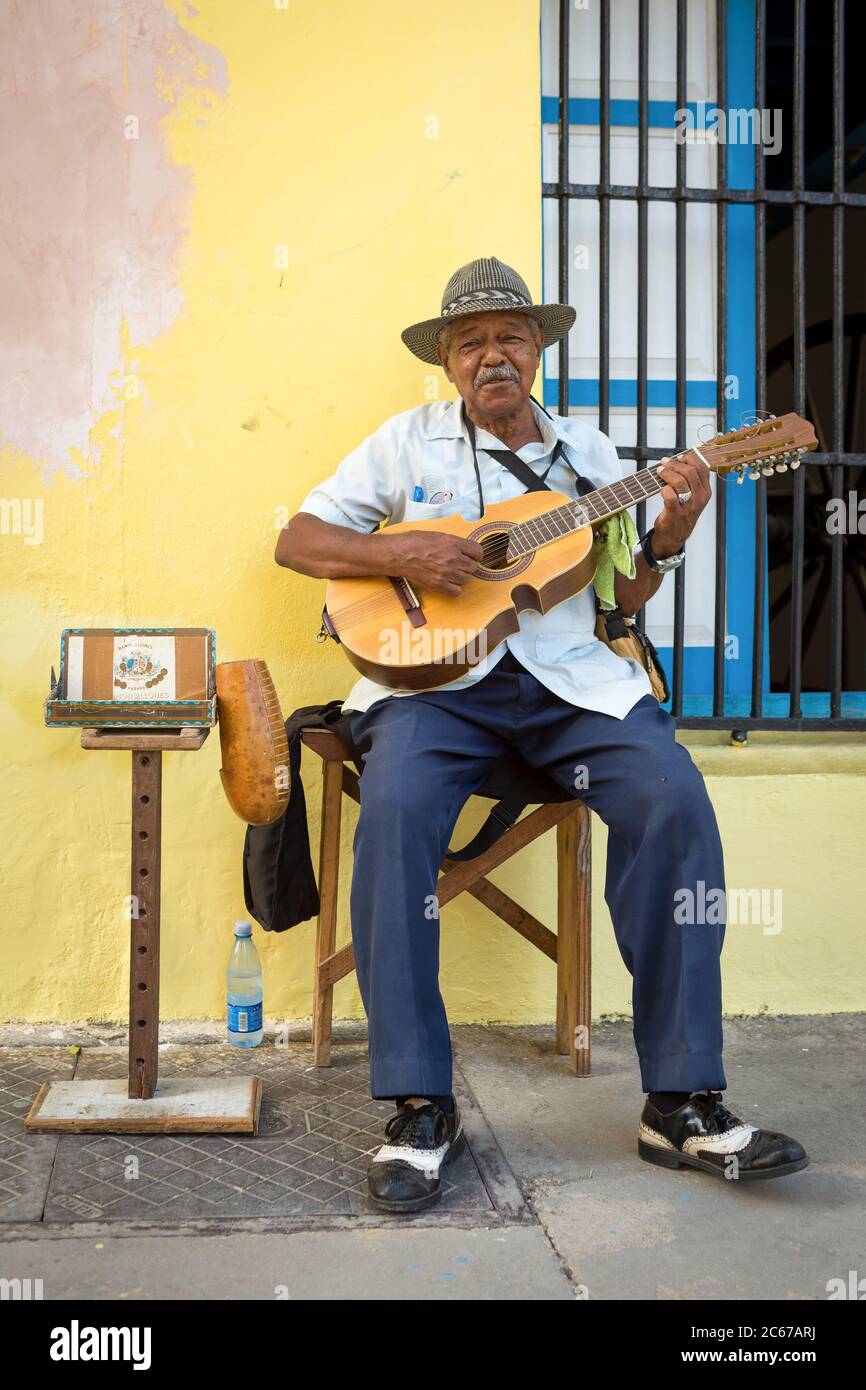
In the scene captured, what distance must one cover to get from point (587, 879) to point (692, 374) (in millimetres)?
1619

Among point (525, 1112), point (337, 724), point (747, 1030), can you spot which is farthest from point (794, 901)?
point (337, 724)

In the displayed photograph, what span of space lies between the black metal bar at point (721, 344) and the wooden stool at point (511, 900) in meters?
0.78

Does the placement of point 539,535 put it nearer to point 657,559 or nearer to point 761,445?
point 657,559

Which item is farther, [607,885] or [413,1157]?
[607,885]

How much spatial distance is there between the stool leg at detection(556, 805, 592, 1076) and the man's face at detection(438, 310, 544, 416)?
100 cm

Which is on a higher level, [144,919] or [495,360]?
[495,360]

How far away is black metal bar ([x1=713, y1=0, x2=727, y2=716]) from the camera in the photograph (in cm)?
356

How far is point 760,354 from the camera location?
3.68 m

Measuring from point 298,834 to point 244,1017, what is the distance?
1.77 ft

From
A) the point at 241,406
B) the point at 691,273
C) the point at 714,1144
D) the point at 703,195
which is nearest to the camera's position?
the point at 714,1144

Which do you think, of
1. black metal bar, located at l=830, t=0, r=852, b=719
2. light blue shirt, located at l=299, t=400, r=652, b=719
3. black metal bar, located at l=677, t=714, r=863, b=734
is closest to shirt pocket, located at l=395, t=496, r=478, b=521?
light blue shirt, located at l=299, t=400, r=652, b=719

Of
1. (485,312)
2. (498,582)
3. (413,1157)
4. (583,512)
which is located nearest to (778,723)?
(583,512)

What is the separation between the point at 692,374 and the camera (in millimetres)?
3742

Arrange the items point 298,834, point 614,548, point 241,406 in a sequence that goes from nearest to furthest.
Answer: point 614,548 → point 298,834 → point 241,406
